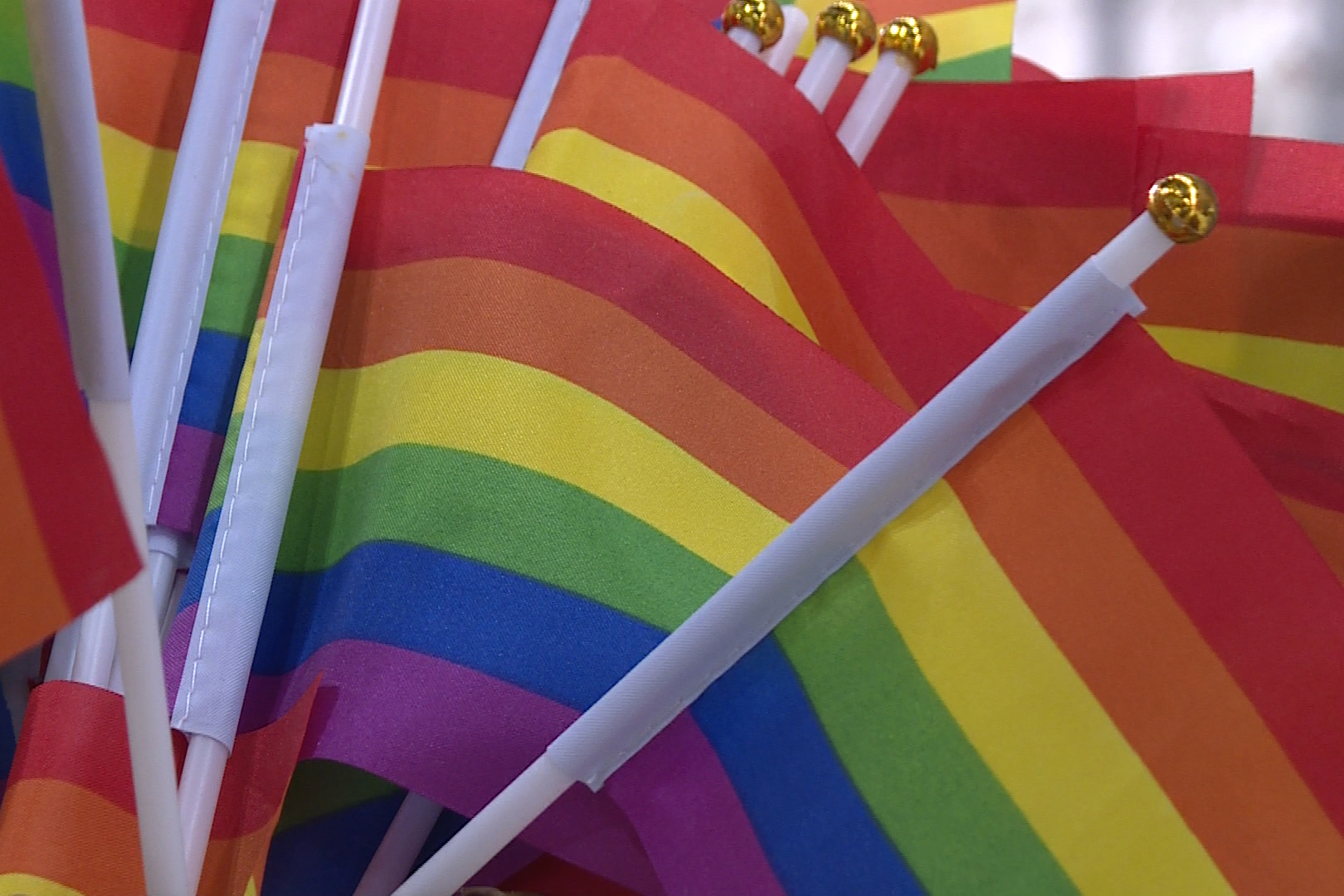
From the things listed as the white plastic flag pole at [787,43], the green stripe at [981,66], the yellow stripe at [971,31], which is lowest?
the white plastic flag pole at [787,43]

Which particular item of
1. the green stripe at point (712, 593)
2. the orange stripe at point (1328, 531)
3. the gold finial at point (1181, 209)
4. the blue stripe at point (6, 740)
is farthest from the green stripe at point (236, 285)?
the orange stripe at point (1328, 531)

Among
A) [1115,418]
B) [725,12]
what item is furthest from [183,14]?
[1115,418]

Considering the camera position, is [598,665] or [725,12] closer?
[598,665]

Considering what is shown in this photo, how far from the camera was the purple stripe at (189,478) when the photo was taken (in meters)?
0.63

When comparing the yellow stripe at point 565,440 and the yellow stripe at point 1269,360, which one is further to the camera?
the yellow stripe at point 1269,360

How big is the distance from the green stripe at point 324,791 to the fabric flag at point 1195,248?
46 cm

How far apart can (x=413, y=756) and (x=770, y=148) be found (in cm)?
35

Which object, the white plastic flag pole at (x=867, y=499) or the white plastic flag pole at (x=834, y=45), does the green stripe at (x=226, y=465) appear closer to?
the white plastic flag pole at (x=867, y=499)

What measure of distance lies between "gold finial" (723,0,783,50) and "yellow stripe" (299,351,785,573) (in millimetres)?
277

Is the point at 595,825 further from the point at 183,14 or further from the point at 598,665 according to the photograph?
the point at 183,14

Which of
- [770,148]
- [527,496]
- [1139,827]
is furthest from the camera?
[770,148]

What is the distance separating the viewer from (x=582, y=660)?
553mm

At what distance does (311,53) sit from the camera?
2.39ft

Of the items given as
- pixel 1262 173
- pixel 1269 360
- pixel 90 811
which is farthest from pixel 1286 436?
pixel 90 811
